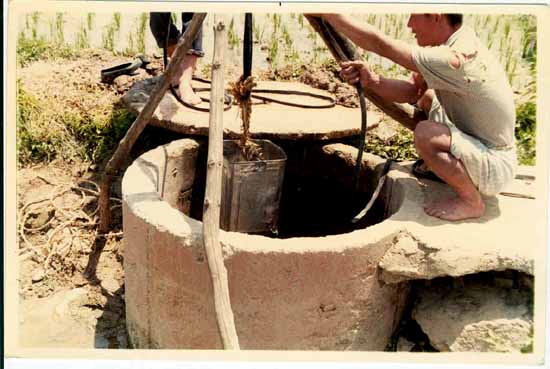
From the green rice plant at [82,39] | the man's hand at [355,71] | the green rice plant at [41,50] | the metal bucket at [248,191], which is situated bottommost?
the metal bucket at [248,191]

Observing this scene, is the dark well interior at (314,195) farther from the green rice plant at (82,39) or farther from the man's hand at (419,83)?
the green rice plant at (82,39)

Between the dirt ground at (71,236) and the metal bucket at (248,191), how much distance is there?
2.76 ft

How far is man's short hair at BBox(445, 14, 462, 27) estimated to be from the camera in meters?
2.96

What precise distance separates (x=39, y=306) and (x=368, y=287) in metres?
1.95

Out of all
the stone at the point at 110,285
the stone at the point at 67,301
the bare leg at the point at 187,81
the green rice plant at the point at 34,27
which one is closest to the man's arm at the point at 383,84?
the bare leg at the point at 187,81

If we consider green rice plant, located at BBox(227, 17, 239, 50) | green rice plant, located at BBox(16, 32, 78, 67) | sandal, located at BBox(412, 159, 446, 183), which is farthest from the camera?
green rice plant, located at BBox(227, 17, 239, 50)

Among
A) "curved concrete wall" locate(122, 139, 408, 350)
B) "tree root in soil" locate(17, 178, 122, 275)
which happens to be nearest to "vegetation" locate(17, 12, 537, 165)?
"tree root in soil" locate(17, 178, 122, 275)

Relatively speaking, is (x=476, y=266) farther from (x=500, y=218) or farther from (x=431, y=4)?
(x=431, y=4)

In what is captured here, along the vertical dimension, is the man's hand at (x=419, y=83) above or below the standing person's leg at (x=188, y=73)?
above

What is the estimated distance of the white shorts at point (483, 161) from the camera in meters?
3.04

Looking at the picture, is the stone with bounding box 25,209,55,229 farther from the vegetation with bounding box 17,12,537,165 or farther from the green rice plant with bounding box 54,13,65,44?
the green rice plant with bounding box 54,13,65,44

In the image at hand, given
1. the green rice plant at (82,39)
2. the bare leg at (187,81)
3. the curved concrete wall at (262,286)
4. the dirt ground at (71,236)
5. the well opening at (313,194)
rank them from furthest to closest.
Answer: the green rice plant at (82,39) < the bare leg at (187,81) < the well opening at (313,194) < the dirt ground at (71,236) < the curved concrete wall at (262,286)

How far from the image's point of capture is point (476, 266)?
Answer: 2.86 meters

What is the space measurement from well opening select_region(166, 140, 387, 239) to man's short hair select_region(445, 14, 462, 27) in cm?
103
